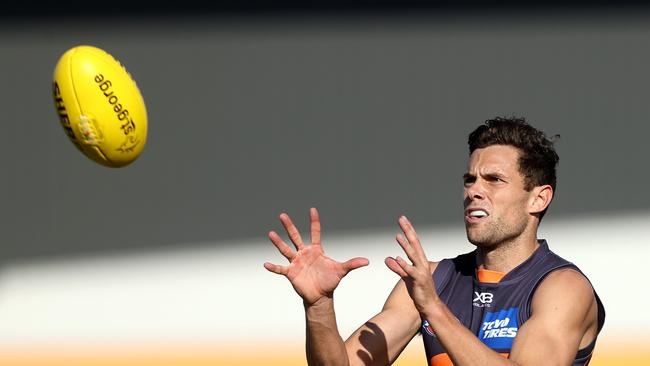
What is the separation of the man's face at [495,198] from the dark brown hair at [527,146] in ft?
0.09

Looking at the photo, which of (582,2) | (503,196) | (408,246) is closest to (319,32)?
(582,2)

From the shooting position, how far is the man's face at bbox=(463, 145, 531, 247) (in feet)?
11.5

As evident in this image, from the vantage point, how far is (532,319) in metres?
3.26

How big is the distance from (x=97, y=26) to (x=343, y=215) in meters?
2.23

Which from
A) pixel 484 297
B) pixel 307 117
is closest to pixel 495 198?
pixel 484 297

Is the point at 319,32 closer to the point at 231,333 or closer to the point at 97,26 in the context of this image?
the point at 97,26

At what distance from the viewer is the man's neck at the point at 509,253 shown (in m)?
3.59

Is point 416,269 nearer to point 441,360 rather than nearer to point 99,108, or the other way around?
point 441,360

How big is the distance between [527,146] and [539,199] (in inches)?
7.2

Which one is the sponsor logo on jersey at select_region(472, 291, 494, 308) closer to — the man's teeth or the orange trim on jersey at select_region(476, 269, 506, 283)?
the orange trim on jersey at select_region(476, 269, 506, 283)

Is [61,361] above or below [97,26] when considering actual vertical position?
below

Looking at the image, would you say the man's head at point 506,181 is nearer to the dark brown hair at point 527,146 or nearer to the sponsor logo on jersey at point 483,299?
the dark brown hair at point 527,146

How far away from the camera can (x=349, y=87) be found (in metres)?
7.64

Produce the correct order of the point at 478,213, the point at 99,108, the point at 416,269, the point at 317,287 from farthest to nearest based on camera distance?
the point at 99,108 < the point at 478,213 < the point at 317,287 < the point at 416,269
